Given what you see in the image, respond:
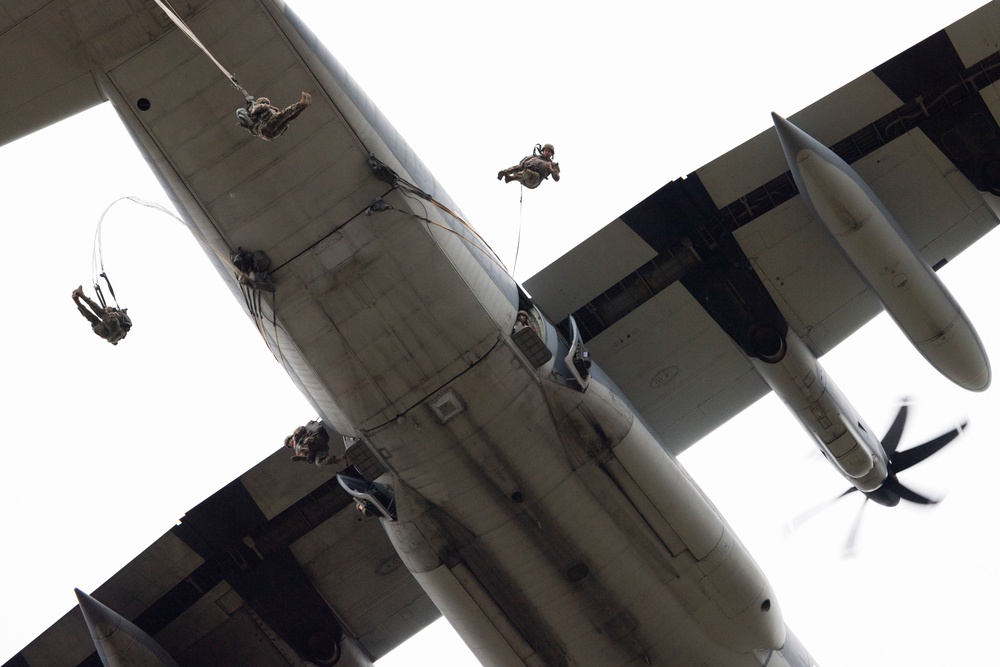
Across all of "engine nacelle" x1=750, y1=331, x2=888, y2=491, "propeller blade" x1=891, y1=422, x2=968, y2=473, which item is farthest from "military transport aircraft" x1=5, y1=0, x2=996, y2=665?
"propeller blade" x1=891, y1=422, x2=968, y2=473

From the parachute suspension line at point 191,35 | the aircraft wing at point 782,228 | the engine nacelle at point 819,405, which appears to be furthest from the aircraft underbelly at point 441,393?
the aircraft wing at point 782,228

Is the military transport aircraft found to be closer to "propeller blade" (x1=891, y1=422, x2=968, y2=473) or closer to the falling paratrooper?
the falling paratrooper

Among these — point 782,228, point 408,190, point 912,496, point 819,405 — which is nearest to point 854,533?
point 912,496

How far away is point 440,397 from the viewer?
387 inches

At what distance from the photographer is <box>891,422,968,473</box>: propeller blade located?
1316cm

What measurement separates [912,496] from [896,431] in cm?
91

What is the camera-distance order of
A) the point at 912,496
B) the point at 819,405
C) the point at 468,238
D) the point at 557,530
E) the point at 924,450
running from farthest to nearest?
the point at 924,450
the point at 912,496
the point at 819,405
the point at 557,530
the point at 468,238

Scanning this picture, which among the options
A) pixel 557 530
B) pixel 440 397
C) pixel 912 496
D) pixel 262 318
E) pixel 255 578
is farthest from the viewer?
pixel 255 578

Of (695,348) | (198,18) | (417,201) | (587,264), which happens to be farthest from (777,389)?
(198,18)

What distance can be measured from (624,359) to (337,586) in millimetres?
5127

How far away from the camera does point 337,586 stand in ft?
45.2

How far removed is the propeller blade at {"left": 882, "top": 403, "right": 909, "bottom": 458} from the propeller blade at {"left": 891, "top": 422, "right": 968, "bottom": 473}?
0.61 ft

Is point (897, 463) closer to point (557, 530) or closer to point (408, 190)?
point (557, 530)

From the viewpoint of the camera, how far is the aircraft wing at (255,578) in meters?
13.0
